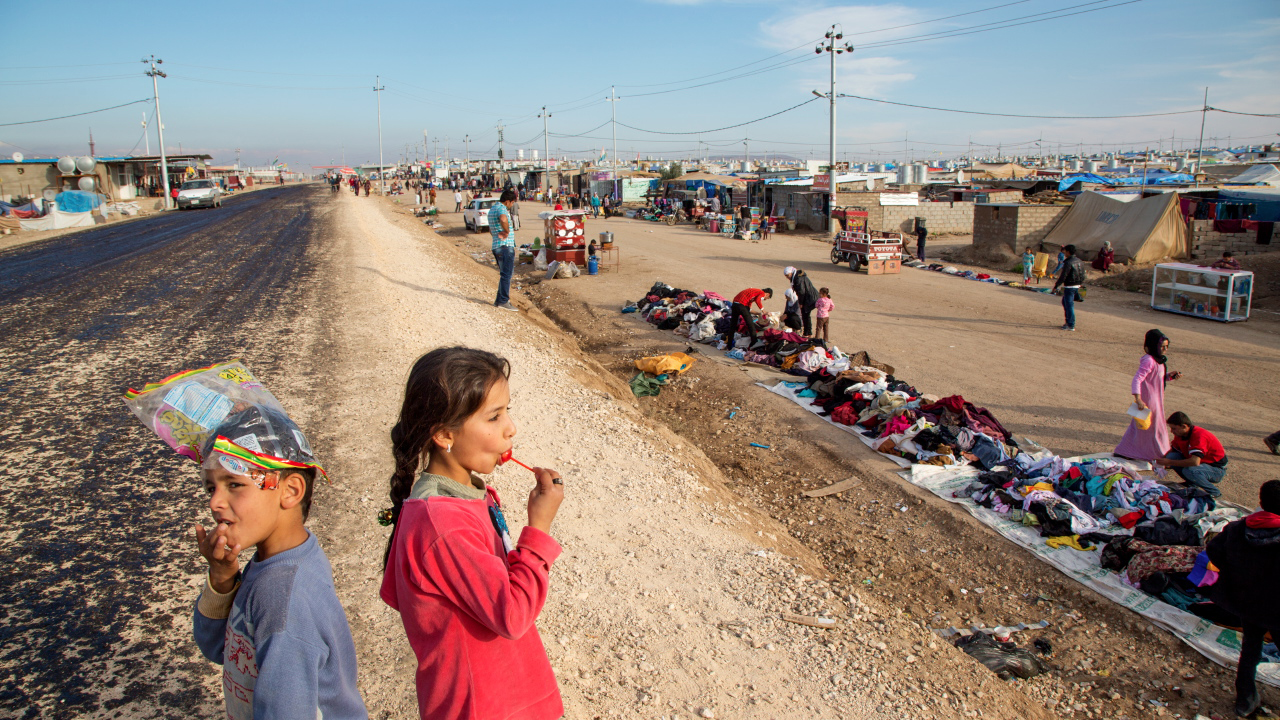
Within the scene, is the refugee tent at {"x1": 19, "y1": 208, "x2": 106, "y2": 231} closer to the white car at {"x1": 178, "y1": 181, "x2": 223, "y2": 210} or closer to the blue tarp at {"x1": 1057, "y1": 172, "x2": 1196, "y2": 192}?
the white car at {"x1": 178, "y1": 181, "x2": 223, "y2": 210}

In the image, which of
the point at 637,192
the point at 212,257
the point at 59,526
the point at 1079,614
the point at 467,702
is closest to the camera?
the point at 467,702

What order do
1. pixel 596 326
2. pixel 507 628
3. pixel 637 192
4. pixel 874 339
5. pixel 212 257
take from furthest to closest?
1. pixel 637 192
2. pixel 212 257
3. pixel 596 326
4. pixel 874 339
5. pixel 507 628

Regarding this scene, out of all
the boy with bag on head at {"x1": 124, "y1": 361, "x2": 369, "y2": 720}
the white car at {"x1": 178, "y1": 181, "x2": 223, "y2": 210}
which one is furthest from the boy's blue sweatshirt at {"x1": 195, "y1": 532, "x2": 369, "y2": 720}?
the white car at {"x1": 178, "y1": 181, "x2": 223, "y2": 210}

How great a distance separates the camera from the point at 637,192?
2116 inches

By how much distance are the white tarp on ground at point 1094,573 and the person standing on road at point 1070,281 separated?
715 cm

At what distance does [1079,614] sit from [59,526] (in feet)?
21.3

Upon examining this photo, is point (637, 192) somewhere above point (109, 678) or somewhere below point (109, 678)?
above

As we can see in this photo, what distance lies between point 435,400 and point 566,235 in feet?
62.3

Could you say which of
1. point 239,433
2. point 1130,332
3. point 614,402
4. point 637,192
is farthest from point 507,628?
point 637,192

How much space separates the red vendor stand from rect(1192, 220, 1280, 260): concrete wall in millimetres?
18076

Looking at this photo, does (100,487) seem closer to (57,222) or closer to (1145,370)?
(1145,370)

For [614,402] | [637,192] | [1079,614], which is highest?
[637,192]

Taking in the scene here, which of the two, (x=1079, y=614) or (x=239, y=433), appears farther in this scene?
(x=1079, y=614)

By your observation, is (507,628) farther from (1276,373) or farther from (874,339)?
(1276,373)
